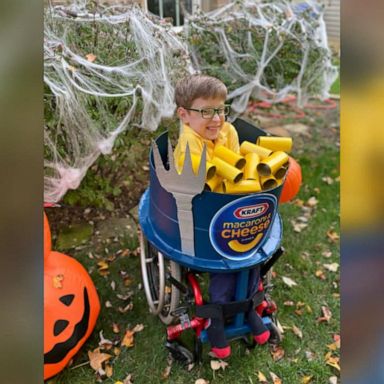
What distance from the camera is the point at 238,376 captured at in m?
2.30

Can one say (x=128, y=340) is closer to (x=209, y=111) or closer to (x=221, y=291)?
(x=221, y=291)

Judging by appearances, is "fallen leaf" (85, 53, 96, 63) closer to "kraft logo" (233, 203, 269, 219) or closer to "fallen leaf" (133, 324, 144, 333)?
"kraft logo" (233, 203, 269, 219)

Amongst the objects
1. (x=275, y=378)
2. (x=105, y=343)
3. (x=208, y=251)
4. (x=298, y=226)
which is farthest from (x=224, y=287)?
(x=298, y=226)

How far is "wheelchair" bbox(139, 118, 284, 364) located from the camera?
189cm

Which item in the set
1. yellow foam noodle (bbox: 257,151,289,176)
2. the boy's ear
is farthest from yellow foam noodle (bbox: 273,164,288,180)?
the boy's ear

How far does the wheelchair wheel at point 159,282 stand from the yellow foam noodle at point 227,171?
0.51m

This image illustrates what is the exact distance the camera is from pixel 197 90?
1.90 meters

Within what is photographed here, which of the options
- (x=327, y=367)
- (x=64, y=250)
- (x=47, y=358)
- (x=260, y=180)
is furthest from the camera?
(x=64, y=250)

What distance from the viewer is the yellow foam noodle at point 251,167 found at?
6.31ft

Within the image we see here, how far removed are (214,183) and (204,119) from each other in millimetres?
270

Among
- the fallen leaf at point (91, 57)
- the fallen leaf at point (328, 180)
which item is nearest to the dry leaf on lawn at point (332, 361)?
the fallen leaf at point (91, 57)
